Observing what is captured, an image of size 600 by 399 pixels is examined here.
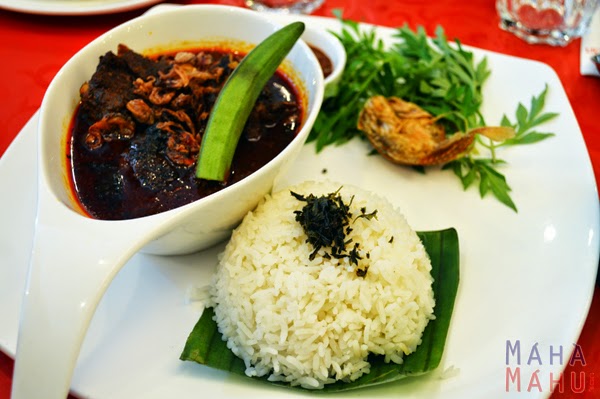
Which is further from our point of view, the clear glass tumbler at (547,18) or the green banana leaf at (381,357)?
the clear glass tumbler at (547,18)

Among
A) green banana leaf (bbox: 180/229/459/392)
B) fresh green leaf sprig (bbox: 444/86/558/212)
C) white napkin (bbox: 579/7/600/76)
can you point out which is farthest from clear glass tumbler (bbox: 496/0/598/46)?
green banana leaf (bbox: 180/229/459/392)

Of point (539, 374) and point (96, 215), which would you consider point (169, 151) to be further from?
point (539, 374)

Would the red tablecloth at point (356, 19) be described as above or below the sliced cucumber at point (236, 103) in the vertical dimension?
below

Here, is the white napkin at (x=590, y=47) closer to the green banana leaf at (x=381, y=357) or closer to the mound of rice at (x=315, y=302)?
the green banana leaf at (x=381, y=357)

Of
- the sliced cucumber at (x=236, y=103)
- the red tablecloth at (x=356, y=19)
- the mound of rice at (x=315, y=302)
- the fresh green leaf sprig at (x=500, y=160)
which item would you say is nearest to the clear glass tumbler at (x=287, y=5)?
the red tablecloth at (x=356, y=19)

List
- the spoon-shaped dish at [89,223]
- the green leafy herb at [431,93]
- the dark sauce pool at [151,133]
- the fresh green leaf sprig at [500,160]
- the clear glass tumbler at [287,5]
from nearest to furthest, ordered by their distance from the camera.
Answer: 1. the spoon-shaped dish at [89,223]
2. the dark sauce pool at [151,133]
3. the fresh green leaf sprig at [500,160]
4. the green leafy herb at [431,93]
5. the clear glass tumbler at [287,5]

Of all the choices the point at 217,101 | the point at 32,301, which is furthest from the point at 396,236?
the point at 32,301

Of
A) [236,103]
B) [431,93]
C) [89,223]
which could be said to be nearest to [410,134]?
[431,93]
